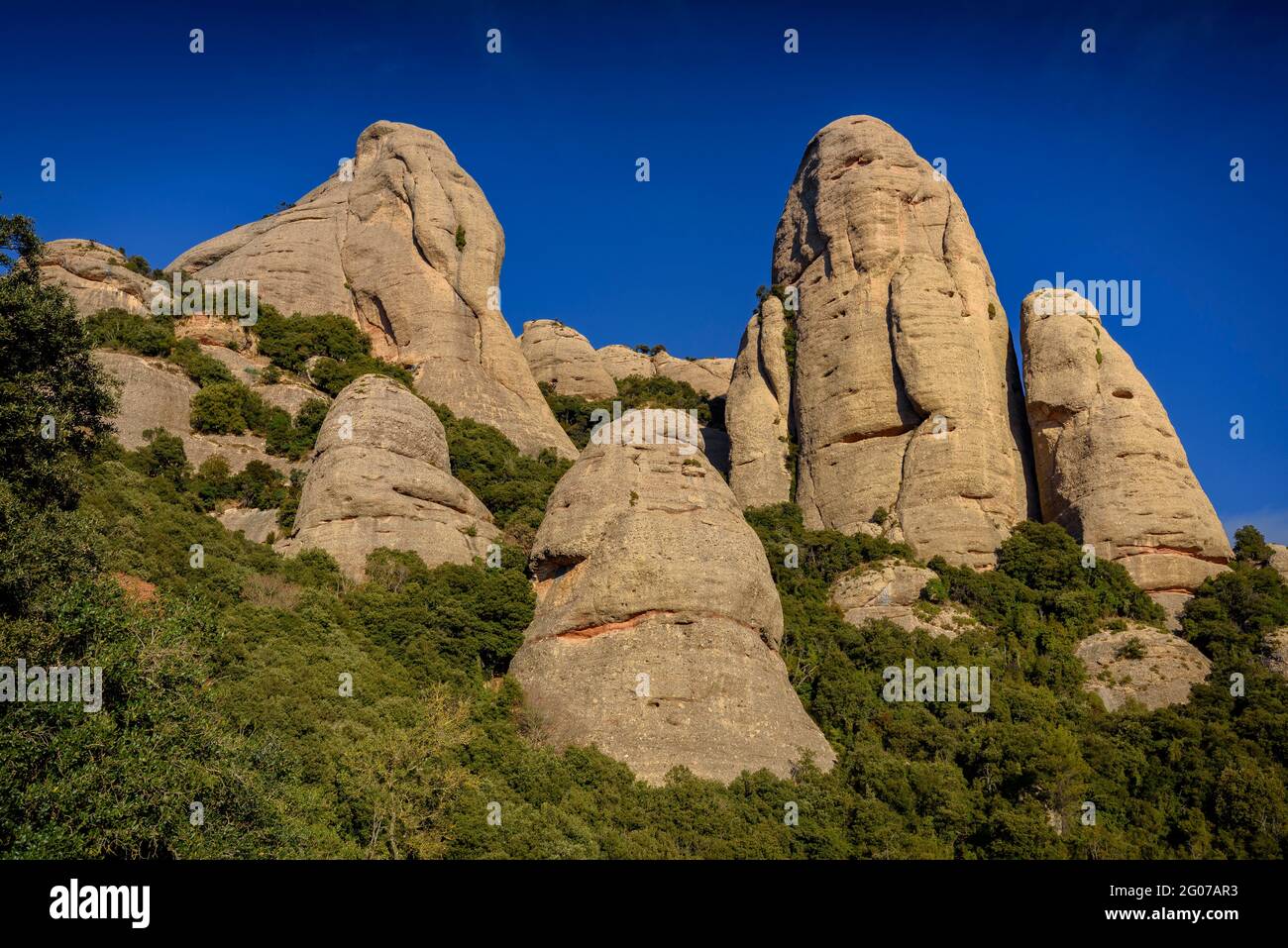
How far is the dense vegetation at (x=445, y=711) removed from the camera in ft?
61.9

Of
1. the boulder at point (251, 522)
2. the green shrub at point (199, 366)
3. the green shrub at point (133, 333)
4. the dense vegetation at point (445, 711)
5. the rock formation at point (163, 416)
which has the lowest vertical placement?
the dense vegetation at point (445, 711)

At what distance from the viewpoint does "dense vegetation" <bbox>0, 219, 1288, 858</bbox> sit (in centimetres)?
1888

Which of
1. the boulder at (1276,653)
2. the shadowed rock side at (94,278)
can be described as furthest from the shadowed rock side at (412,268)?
the boulder at (1276,653)

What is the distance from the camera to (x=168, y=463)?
147ft

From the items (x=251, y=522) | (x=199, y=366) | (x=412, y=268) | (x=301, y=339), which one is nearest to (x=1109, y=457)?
(x=251, y=522)

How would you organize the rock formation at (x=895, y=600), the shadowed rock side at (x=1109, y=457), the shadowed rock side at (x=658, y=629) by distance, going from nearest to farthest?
the shadowed rock side at (x=658, y=629), the rock formation at (x=895, y=600), the shadowed rock side at (x=1109, y=457)

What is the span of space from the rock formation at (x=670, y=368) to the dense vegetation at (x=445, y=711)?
117 ft

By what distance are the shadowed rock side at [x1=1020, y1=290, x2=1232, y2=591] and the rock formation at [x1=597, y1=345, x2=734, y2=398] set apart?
32.5m

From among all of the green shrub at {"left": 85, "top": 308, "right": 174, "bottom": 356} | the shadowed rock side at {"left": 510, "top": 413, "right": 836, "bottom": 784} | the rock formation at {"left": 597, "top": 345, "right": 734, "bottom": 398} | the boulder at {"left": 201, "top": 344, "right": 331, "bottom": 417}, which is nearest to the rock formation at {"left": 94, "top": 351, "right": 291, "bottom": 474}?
the green shrub at {"left": 85, "top": 308, "right": 174, "bottom": 356}

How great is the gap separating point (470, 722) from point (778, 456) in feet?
83.5

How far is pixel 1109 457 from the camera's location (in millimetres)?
45094

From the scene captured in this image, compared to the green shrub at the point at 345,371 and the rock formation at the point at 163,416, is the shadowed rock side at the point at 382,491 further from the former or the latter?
the green shrub at the point at 345,371

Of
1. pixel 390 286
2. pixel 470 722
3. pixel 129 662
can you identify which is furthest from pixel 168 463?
pixel 129 662
